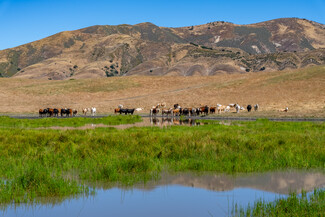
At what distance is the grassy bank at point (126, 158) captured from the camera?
11.1m

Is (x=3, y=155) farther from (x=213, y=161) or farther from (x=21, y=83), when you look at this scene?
(x=21, y=83)

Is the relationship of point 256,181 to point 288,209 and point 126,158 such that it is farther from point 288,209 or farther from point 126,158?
point 126,158

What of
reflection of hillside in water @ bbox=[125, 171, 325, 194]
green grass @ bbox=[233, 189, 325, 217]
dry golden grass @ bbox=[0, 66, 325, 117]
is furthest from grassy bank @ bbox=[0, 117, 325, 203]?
dry golden grass @ bbox=[0, 66, 325, 117]

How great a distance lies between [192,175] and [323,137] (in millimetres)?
11456

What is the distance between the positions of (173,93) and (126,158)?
77403mm

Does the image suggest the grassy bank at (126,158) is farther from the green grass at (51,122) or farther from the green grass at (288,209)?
the green grass at (51,122)

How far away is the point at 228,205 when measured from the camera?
995 cm

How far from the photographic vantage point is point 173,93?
301 feet

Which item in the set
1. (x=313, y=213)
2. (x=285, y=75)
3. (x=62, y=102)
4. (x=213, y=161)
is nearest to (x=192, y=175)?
(x=213, y=161)

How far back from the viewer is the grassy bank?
11141mm

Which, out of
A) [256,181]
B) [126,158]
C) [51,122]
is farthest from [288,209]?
[51,122]

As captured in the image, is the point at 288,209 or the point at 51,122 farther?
the point at 51,122

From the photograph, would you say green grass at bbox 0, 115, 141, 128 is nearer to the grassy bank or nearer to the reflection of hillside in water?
the grassy bank

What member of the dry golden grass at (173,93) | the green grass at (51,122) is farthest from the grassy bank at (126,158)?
the dry golden grass at (173,93)
